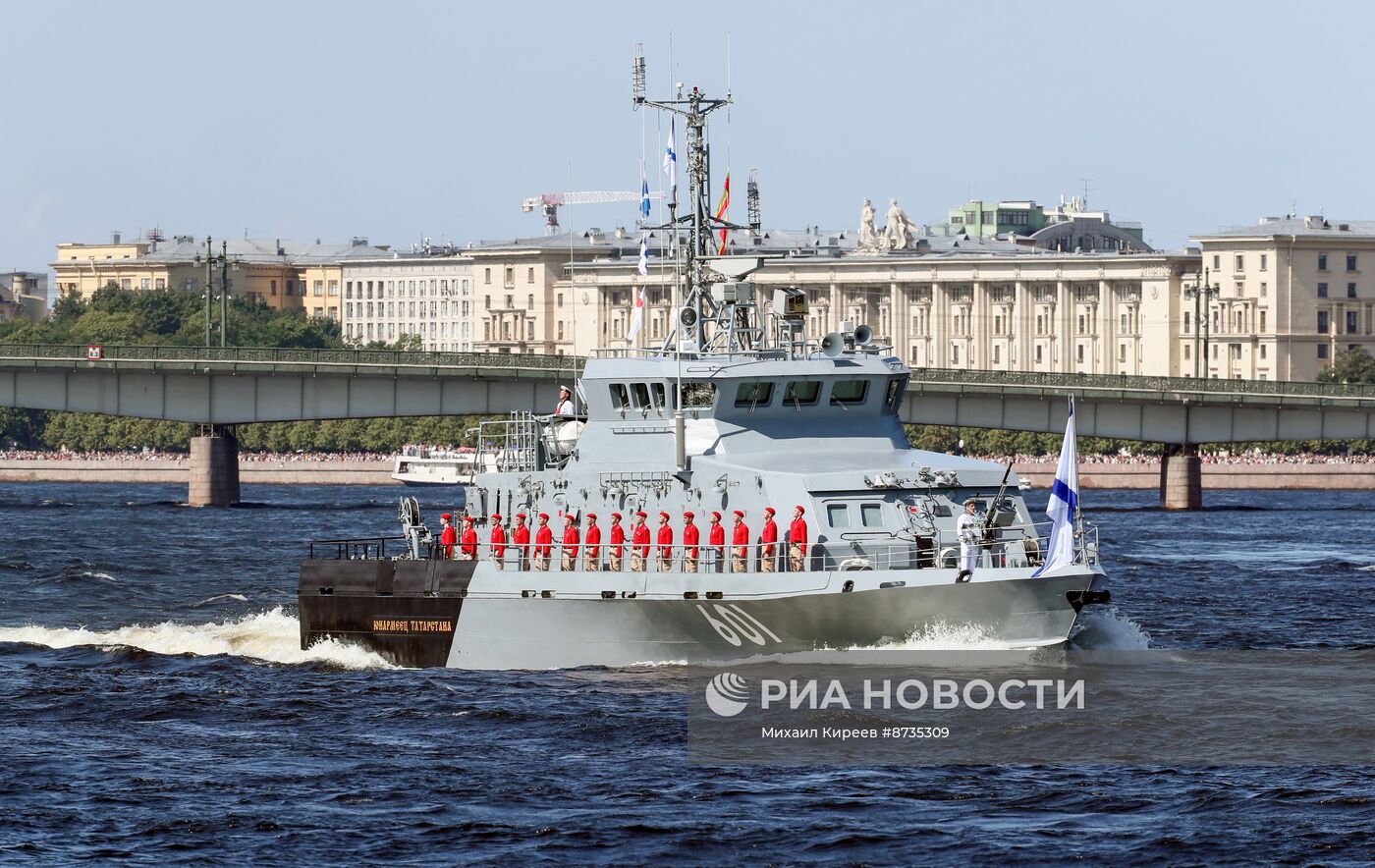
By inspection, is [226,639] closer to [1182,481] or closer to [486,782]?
[486,782]

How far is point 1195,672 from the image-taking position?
4559cm

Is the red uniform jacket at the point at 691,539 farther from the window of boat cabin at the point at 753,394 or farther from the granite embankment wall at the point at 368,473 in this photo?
the granite embankment wall at the point at 368,473

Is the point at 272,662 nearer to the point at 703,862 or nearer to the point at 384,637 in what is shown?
the point at 384,637

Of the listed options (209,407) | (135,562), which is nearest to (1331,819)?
(135,562)

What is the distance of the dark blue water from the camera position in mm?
32938

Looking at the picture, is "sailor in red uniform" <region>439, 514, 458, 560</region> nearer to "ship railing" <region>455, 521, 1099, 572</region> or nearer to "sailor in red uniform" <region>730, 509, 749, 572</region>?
"ship railing" <region>455, 521, 1099, 572</region>

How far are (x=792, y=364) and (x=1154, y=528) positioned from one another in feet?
204

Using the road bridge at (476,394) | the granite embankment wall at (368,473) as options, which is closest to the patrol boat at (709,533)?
the road bridge at (476,394)

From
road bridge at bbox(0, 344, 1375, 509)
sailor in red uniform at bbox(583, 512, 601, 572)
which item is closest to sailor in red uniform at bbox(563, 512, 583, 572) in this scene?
sailor in red uniform at bbox(583, 512, 601, 572)

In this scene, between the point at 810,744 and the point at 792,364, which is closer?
the point at 810,744

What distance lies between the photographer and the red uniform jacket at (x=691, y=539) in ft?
150

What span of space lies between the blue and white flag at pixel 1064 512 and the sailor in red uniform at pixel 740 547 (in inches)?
214

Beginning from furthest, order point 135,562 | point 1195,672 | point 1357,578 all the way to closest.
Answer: point 135,562 < point 1357,578 < point 1195,672

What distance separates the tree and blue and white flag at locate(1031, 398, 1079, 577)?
146733 millimetres
